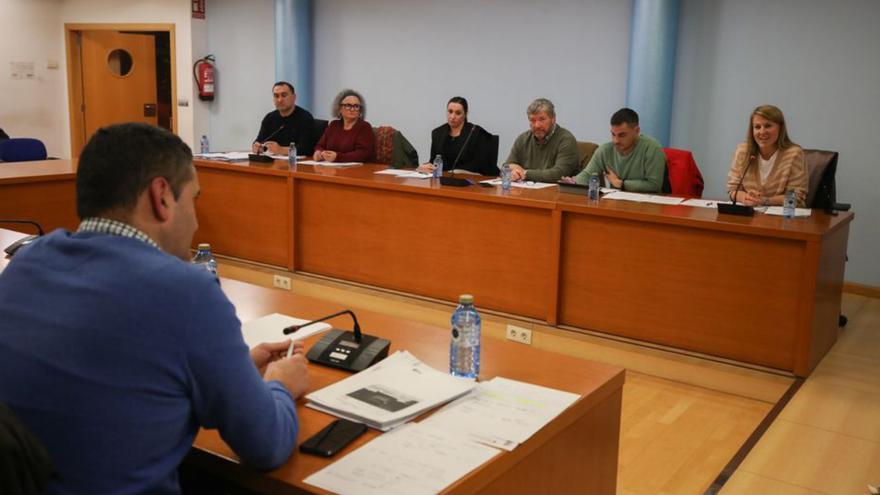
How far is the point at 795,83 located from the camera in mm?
5367

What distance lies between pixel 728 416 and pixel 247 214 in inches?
120

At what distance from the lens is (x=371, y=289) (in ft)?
15.2

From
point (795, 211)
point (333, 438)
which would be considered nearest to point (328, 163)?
point (795, 211)

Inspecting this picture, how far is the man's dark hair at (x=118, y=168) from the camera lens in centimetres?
128

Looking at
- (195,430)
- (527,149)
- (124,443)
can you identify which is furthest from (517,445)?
(527,149)

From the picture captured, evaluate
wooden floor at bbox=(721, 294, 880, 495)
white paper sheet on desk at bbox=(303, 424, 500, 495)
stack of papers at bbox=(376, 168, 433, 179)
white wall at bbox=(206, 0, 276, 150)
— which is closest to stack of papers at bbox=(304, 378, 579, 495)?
white paper sheet on desk at bbox=(303, 424, 500, 495)

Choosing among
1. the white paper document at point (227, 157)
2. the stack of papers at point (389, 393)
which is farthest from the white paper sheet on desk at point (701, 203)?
the white paper document at point (227, 157)

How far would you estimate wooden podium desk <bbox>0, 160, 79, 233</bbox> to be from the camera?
480 centimetres

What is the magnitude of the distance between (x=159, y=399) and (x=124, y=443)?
76 millimetres

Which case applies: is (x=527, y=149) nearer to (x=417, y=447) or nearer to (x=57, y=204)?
(x=57, y=204)

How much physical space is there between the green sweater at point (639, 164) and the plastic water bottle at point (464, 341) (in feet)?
9.27

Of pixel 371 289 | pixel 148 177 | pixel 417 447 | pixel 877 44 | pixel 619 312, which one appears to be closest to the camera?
pixel 148 177

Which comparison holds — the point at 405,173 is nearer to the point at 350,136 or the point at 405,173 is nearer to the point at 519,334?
the point at 350,136

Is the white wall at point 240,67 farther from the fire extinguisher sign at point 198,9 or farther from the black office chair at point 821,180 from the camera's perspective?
the black office chair at point 821,180
